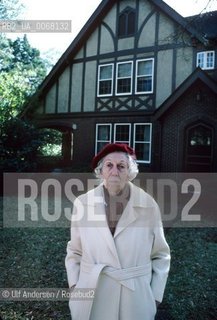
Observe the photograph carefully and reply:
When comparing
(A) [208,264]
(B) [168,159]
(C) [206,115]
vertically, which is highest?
(C) [206,115]

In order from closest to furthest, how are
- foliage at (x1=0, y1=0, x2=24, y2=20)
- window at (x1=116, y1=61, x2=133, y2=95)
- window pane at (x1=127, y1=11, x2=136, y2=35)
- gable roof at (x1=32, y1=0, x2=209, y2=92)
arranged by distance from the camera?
gable roof at (x1=32, y1=0, x2=209, y2=92) < window pane at (x1=127, y1=11, x2=136, y2=35) < window at (x1=116, y1=61, x2=133, y2=95) < foliage at (x1=0, y1=0, x2=24, y2=20)

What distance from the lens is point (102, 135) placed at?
54.6ft

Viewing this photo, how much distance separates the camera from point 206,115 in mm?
12523

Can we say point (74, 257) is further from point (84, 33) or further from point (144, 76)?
point (84, 33)

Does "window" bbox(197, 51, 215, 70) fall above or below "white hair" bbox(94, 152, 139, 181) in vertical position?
above

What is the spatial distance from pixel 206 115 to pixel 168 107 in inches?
60.1

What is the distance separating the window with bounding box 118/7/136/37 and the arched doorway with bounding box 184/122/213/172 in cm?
565

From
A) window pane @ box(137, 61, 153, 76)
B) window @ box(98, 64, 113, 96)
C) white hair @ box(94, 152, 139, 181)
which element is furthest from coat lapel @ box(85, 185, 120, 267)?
window @ box(98, 64, 113, 96)

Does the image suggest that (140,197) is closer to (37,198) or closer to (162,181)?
(37,198)

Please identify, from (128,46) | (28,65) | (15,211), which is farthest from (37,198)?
(28,65)

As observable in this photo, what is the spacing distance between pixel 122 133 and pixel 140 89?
2.22 m

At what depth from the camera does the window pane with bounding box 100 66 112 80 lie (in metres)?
16.3

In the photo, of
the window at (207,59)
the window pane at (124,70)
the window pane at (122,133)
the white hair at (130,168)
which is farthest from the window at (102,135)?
the white hair at (130,168)

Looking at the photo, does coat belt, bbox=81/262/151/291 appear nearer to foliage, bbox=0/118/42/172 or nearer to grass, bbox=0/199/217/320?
grass, bbox=0/199/217/320
